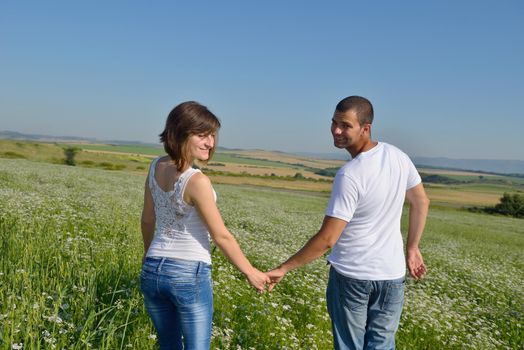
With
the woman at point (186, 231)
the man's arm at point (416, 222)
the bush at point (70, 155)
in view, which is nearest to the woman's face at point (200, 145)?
the woman at point (186, 231)

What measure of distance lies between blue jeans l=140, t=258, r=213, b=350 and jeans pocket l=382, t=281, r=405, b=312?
1620 mm

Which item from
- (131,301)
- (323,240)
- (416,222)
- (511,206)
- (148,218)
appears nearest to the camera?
(323,240)

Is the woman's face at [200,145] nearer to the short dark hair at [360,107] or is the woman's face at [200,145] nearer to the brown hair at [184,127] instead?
the brown hair at [184,127]

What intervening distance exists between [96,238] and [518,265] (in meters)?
19.1

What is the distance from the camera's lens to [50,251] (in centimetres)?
646

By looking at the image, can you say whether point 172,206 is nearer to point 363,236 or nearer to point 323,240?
point 323,240

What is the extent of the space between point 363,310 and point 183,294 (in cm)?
168

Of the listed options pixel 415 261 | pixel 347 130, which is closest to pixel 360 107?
pixel 347 130

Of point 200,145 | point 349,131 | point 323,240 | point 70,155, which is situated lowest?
point 70,155

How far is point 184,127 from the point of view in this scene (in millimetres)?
3326

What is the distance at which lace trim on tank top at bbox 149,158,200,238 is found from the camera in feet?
11.0

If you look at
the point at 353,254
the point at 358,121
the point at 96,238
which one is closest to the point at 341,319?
the point at 353,254

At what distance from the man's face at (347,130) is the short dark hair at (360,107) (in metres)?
0.03

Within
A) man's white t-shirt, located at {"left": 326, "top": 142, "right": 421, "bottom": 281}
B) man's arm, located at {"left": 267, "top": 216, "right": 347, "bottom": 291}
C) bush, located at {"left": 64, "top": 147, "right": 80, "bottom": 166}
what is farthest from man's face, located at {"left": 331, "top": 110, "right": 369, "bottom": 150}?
bush, located at {"left": 64, "top": 147, "right": 80, "bottom": 166}
